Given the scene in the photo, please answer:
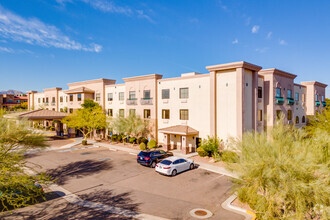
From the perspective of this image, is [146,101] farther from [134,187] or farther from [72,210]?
[72,210]

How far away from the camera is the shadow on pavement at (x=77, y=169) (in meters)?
19.7

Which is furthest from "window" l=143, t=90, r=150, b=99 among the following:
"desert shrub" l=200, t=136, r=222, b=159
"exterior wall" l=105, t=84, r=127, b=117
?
"desert shrub" l=200, t=136, r=222, b=159

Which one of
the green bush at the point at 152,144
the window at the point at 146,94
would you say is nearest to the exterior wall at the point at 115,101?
the window at the point at 146,94

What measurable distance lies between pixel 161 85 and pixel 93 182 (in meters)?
19.1

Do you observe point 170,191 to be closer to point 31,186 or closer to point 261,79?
point 31,186

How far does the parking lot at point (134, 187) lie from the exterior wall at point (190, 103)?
851 cm

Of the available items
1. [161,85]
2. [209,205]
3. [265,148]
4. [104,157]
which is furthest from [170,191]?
[161,85]

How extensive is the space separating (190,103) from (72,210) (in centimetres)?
2054

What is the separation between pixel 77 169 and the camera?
21.9 meters

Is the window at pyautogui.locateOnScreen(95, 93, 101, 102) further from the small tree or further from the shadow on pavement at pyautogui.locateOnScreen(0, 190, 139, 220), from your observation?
the shadow on pavement at pyautogui.locateOnScreen(0, 190, 139, 220)

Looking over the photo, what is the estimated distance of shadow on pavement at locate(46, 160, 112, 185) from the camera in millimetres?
19719

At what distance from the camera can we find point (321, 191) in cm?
850

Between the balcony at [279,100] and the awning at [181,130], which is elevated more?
the balcony at [279,100]

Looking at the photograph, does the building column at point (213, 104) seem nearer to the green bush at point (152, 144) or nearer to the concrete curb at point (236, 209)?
the green bush at point (152, 144)
